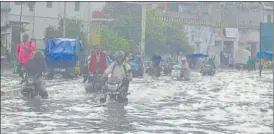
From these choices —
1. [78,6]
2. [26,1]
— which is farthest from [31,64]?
[78,6]

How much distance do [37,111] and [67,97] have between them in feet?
11.2

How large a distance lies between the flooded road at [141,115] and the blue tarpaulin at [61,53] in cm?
691

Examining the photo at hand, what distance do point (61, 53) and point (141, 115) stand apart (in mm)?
12578

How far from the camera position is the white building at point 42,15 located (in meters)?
35.8

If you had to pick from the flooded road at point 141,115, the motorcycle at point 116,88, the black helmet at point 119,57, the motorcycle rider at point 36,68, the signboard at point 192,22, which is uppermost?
the signboard at point 192,22

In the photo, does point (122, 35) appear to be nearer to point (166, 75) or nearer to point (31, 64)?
point (166, 75)

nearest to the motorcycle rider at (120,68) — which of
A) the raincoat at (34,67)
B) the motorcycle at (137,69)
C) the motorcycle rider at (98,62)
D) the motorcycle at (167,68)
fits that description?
the raincoat at (34,67)

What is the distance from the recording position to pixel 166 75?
30625mm

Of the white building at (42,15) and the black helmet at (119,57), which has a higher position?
the white building at (42,15)

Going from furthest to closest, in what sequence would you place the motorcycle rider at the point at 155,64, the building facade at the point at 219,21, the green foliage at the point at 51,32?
the building facade at the point at 219,21, the green foliage at the point at 51,32, the motorcycle rider at the point at 155,64

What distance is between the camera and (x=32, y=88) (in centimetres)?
1379

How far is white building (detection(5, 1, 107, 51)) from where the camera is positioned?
35.8 m

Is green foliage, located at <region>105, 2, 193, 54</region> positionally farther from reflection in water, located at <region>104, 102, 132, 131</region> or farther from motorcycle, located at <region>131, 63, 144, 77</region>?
reflection in water, located at <region>104, 102, 132, 131</region>

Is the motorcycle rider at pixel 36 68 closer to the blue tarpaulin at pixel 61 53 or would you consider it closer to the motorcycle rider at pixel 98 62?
the motorcycle rider at pixel 98 62
